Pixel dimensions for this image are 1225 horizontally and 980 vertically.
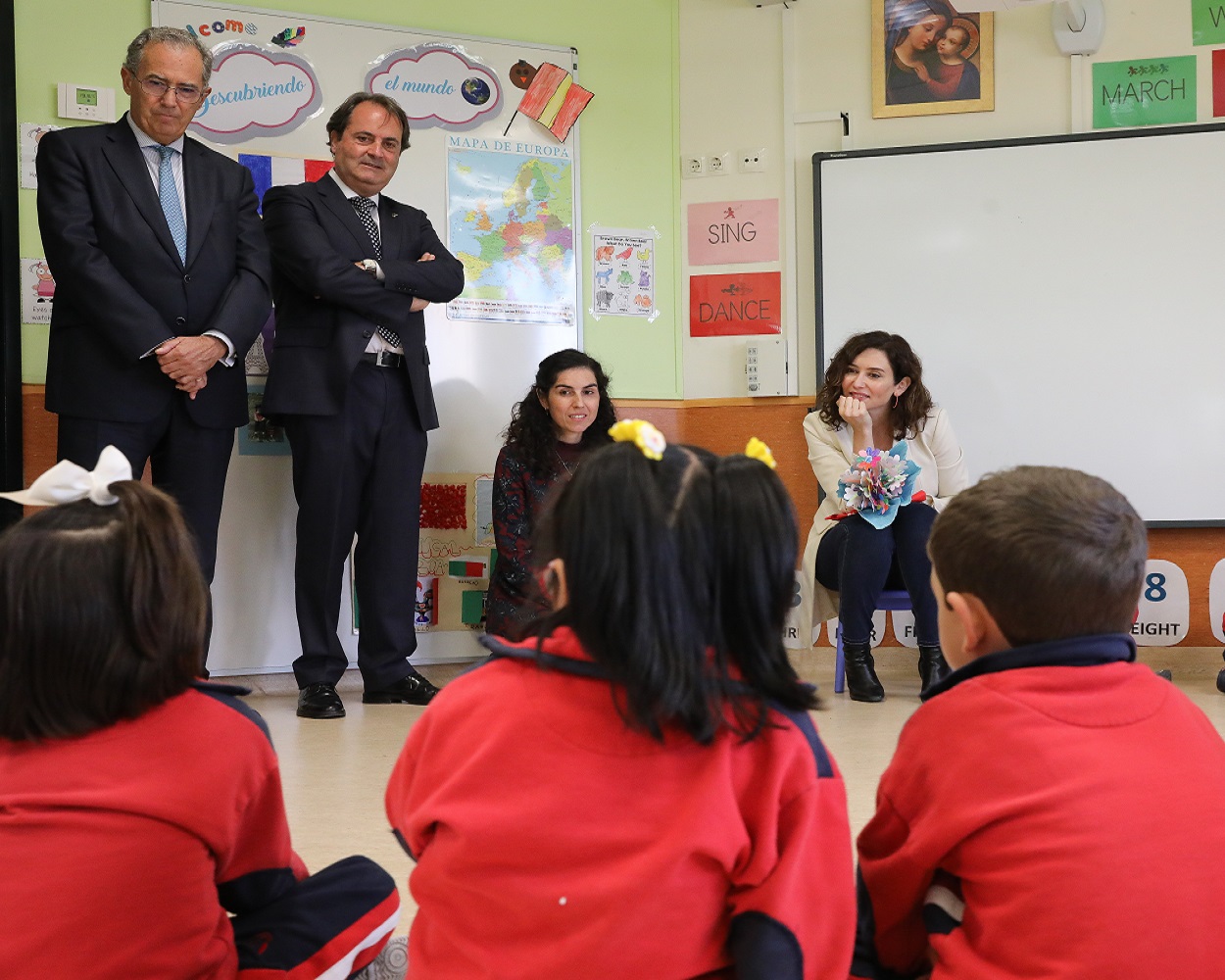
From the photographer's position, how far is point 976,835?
96 centimetres

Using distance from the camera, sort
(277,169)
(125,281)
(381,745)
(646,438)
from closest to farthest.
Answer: (646,438), (381,745), (125,281), (277,169)

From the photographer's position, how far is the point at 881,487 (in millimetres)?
3309

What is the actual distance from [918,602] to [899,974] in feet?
7.51

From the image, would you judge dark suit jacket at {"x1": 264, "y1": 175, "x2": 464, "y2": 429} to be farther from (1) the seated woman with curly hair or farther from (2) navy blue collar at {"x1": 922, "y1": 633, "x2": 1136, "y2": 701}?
(2) navy blue collar at {"x1": 922, "y1": 633, "x2": 1136, "y2": 701}

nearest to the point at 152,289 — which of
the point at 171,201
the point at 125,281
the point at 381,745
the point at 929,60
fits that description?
the point at 125,281

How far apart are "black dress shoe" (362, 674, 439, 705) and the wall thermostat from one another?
1.83 meters

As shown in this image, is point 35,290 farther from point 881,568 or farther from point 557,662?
point 557,662

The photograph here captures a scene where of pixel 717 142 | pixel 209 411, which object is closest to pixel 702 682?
pixel 209 411

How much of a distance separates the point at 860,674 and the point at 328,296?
1782mm

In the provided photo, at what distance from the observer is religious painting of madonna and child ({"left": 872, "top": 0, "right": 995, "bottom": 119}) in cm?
395

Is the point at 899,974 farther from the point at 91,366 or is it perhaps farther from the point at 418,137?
the point at 418,137

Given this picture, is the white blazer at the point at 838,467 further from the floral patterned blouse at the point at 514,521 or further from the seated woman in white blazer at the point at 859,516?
the floral patterned blouse at the point at 514,521

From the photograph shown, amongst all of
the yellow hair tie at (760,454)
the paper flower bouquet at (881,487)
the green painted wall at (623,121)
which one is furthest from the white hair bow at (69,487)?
the green painted wall at (623,121)

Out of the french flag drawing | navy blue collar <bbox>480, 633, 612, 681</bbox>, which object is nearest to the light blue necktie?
the french flag drawing
